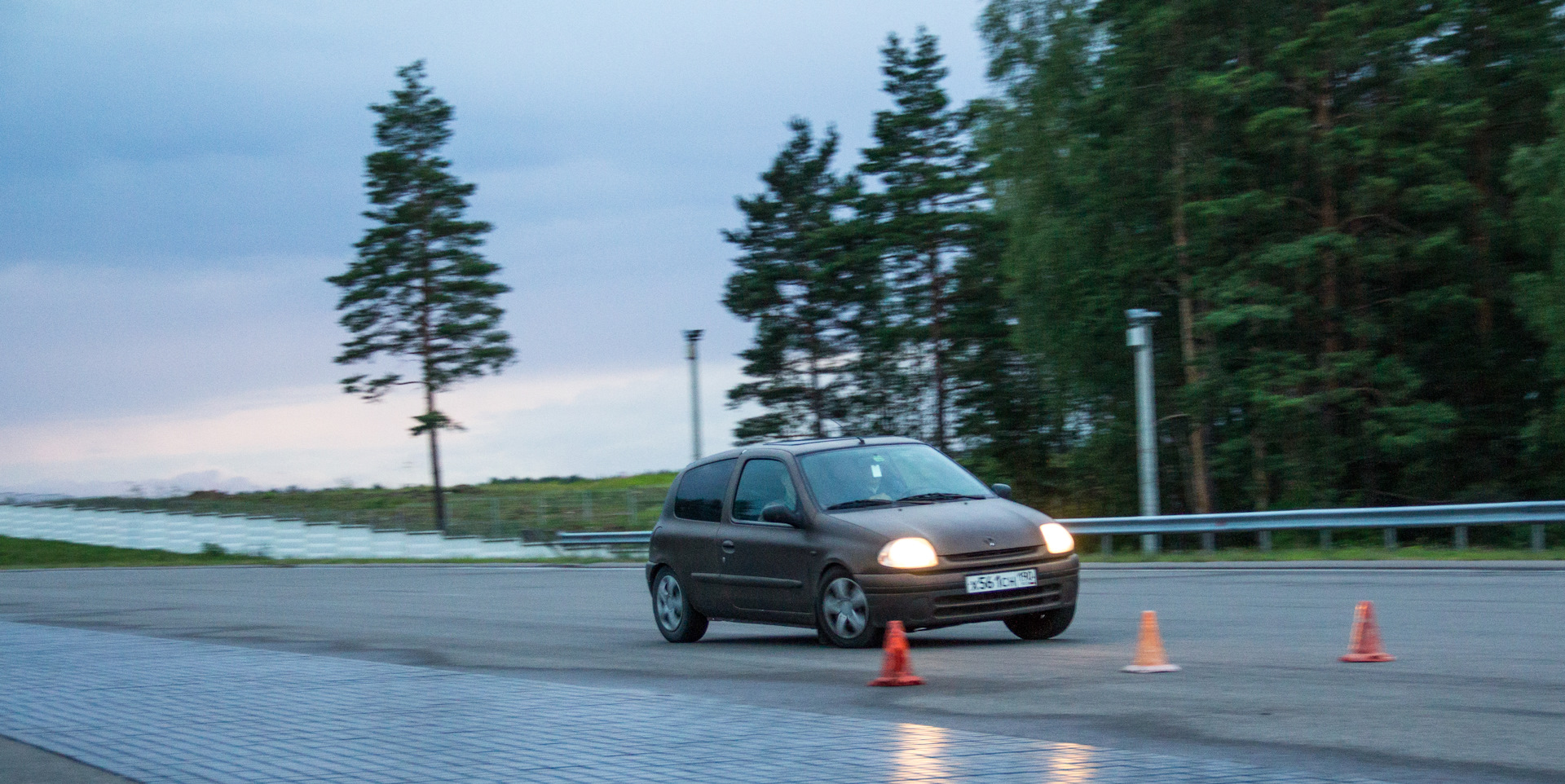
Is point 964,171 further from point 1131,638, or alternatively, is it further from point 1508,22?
point 1131,638

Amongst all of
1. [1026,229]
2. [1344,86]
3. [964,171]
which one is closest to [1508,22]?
[1344,86]

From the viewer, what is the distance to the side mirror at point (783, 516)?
1211cm

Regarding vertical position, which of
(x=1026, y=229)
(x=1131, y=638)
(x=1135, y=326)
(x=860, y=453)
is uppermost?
(x=1026, y=229)

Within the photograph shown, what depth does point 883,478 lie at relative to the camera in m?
12.4

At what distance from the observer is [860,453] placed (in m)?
12.7

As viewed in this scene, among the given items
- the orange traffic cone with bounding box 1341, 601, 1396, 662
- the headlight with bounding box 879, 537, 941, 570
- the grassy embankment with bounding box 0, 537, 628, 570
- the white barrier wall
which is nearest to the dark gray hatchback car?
the headlight with bounding box 879, 537, 941, 570

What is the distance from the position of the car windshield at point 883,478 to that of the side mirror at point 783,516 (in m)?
0.21

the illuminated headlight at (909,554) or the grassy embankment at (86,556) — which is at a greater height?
the illuminated headlight at (909,554)

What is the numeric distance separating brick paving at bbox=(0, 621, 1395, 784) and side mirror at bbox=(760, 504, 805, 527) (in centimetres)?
257

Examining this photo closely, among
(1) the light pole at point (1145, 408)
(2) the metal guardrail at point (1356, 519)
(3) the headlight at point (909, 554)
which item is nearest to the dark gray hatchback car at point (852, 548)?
(3) the headlight at point (909, 554)

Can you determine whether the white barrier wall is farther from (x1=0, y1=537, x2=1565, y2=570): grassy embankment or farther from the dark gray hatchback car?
the dark gray hatchback car

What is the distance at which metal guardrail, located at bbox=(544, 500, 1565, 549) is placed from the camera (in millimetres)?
20094

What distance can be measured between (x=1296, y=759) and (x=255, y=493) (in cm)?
7094

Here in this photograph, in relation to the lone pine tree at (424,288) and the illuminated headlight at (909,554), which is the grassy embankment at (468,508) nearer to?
the lone pine tree at (424,288)
